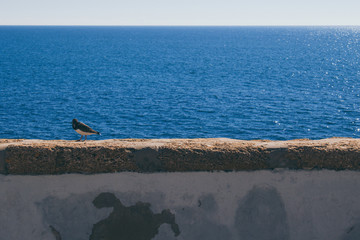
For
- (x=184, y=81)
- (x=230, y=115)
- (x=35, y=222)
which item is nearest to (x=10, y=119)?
(x=230, y=115)

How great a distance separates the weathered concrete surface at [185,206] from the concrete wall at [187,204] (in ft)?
0.08

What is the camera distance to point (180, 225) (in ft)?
29.1

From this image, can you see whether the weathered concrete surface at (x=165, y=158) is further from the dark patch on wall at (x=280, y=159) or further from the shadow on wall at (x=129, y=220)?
the shadow on wall at (x=129, y=220)

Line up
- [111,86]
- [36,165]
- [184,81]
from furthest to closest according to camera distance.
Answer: [184,81] → [111,86] → [36,165]

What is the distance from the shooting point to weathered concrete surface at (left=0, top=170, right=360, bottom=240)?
8.73 meters

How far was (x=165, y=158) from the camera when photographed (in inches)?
338

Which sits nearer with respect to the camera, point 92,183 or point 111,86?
point 92,183

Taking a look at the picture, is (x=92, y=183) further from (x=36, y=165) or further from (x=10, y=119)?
(x=10, y=119)

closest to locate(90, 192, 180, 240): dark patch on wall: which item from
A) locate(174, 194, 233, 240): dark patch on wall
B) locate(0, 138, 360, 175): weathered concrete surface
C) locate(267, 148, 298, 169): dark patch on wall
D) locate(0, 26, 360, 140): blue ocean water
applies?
locate(174, 194, 233, 240): dark patch on wall

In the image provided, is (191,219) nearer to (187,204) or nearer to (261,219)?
(187,204)

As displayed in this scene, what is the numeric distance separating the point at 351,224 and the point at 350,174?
48.5 inches

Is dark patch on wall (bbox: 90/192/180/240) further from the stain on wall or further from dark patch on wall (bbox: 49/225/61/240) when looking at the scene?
the stain on wall

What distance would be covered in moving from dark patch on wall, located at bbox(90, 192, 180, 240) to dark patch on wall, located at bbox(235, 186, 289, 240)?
1.58 meters

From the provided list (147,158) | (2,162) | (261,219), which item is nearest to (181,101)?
(261,219)
